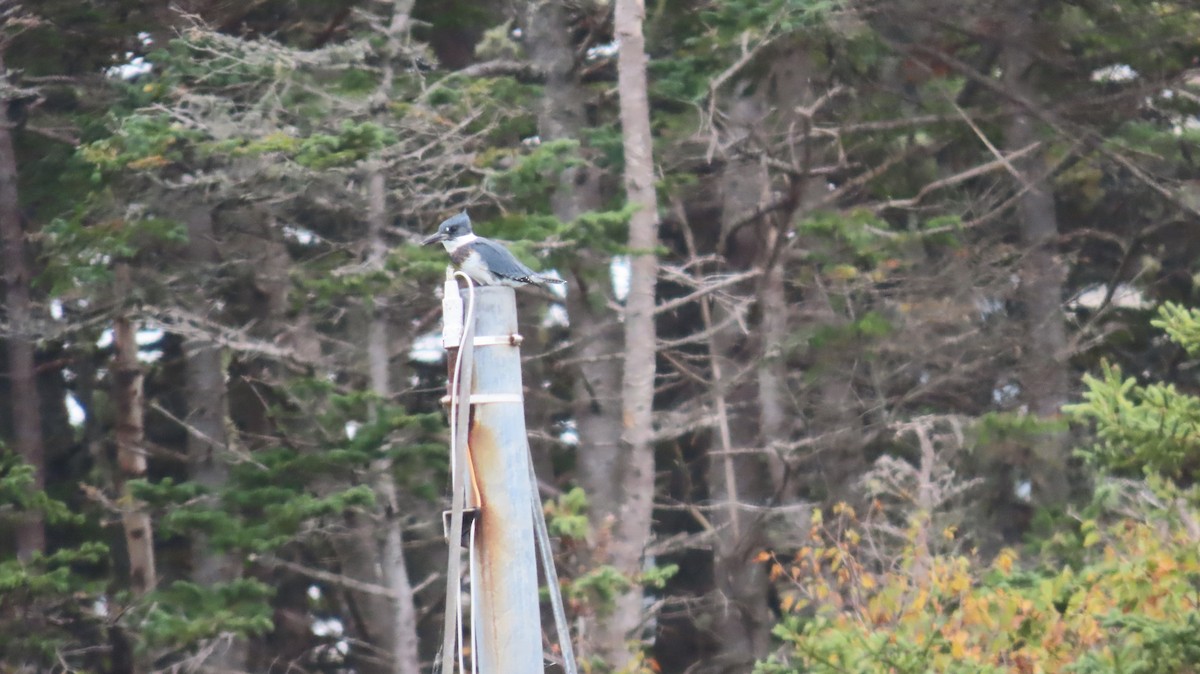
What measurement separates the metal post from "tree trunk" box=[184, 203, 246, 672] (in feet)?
26.7

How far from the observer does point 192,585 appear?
39.2ft

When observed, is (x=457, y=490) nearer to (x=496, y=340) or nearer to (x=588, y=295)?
(x=496, y=340)

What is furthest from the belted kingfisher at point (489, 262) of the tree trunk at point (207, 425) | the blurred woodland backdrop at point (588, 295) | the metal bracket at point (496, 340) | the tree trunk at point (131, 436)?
the tree trunk at point (131, 436)

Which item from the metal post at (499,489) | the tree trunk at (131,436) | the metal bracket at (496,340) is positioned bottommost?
the tree trunk at (131,436)

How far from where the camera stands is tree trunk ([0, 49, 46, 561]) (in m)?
12.4

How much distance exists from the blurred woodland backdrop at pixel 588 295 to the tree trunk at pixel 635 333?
0.03 meters

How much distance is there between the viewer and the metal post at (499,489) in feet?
12.6

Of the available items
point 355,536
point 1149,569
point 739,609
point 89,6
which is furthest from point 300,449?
point 1149,569

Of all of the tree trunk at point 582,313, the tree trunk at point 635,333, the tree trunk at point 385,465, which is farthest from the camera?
the tree trunk at point 582,313

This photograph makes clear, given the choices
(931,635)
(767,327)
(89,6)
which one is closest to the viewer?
(931,635)

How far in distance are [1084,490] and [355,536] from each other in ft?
23.5

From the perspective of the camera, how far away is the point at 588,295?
504 inches

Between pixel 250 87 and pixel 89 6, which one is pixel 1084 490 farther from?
pixel 89 6

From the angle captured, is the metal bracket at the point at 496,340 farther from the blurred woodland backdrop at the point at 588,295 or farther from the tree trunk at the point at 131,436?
the tree trunk at the point at 131,436
